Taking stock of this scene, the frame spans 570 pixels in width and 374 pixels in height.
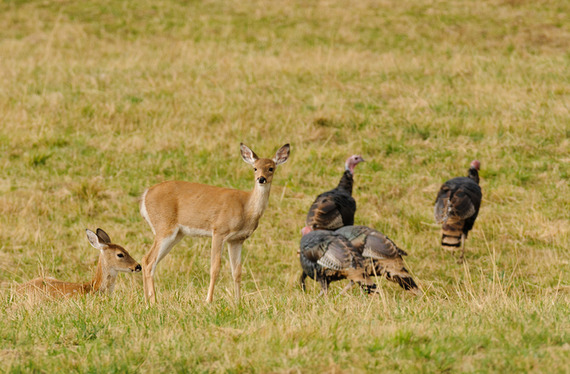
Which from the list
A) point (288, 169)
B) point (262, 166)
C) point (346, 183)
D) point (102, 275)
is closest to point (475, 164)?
point (346, 183)

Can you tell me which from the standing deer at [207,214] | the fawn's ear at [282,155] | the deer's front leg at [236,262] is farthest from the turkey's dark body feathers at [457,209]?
the deer's front leg at [236,262]

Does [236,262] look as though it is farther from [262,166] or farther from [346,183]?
[346,183]

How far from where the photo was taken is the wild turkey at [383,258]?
8578mm

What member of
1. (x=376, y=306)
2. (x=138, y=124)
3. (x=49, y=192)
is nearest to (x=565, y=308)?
(x=376, y=306)

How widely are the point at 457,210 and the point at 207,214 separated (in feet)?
13.0

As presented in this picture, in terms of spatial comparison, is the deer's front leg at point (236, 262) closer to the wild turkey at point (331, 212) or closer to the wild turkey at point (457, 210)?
the wild turkey at point (331, 212)

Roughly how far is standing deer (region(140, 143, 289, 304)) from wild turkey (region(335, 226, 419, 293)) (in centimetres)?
123

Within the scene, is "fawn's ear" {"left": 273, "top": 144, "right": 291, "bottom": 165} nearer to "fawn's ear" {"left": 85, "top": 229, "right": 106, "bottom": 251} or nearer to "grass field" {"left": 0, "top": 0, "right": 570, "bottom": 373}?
"grass field" {"left": 0, "top": 0, "right": 570, "bottom": 373}

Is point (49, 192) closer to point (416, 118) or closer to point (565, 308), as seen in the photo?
point (416, 118)

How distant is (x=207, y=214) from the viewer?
8898mm

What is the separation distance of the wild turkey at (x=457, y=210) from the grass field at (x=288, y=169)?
38 cm

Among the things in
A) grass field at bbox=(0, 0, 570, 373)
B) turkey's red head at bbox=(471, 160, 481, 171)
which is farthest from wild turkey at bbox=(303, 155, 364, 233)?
turkey's red head at bbox=(471, 160, 481, 171)

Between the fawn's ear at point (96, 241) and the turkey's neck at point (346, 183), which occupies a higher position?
the turkey's neck at point (346, 183)

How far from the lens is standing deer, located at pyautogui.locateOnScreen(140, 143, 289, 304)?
8.88 meters
